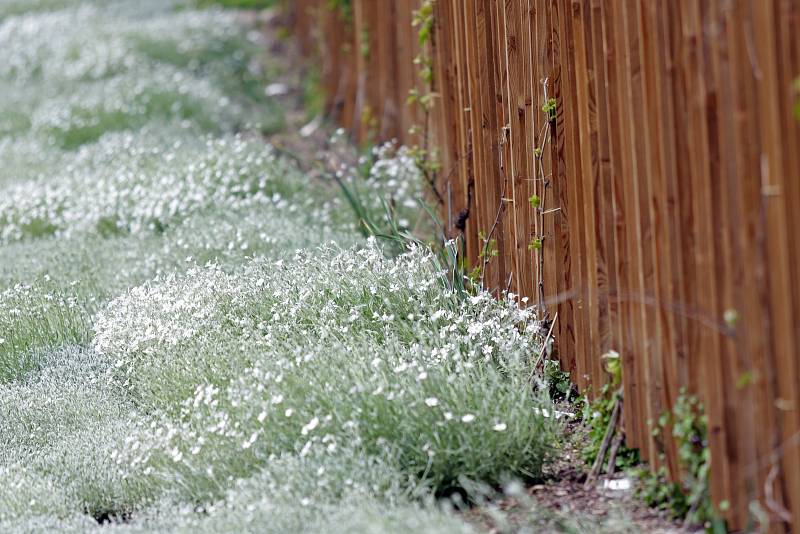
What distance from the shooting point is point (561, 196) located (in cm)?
391

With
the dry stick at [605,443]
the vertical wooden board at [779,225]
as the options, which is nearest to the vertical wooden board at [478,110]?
the dry stick at [605,443]

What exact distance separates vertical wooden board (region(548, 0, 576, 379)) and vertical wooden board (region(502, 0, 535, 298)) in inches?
7.4

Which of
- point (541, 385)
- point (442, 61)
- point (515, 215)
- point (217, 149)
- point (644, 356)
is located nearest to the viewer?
point (644, 356)

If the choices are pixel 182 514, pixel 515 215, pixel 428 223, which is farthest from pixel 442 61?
pixel 182 514

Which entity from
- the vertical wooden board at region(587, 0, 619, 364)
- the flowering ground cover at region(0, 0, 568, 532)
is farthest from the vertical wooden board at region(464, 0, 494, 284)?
the vertical wooden board at region(587, 0, 619, 364)

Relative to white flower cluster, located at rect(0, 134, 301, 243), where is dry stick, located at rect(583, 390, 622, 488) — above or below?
below

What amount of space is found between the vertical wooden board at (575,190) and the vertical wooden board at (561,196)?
0.03 m

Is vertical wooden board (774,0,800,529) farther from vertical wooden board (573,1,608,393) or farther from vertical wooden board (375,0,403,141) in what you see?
vertical wooden board (375,0,403,141)

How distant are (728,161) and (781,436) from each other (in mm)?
666

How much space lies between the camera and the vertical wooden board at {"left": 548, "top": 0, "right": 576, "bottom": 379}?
3.84 m

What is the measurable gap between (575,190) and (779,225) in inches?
52.5

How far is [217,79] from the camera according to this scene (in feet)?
37.8

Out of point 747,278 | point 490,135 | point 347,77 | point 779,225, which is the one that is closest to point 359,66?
point 347,77

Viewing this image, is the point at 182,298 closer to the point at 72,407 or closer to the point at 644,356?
the point at 72,407
